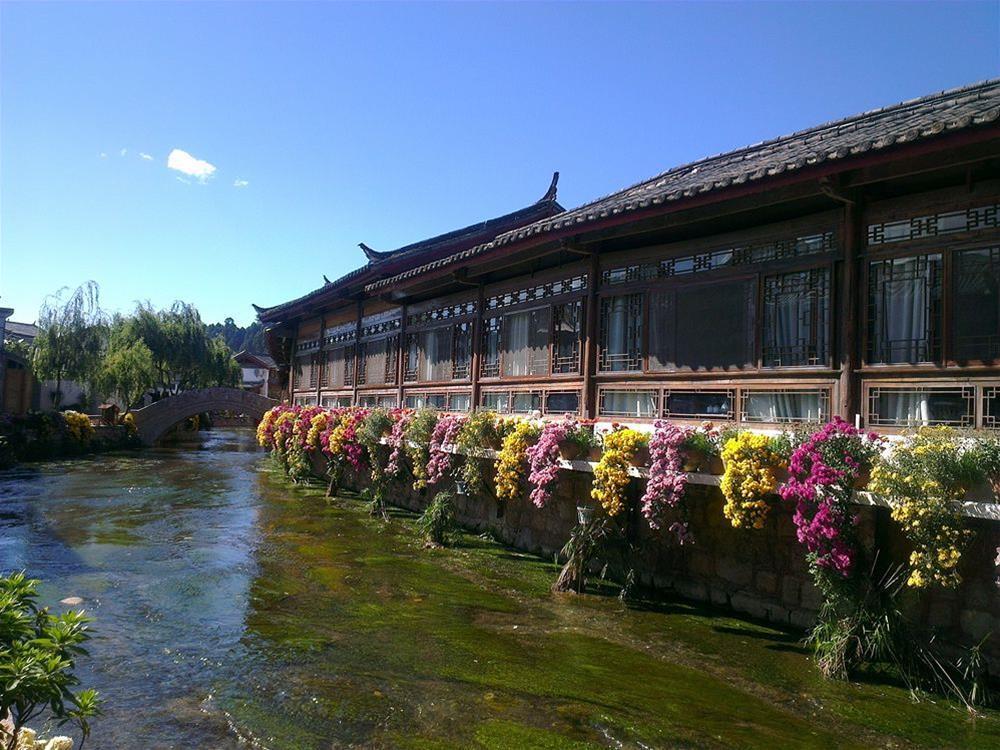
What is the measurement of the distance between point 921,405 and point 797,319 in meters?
1.48

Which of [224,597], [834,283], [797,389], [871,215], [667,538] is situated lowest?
[224,597]

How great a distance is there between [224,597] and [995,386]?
7861 mm

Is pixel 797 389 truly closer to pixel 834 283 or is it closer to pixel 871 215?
pixel 834 283

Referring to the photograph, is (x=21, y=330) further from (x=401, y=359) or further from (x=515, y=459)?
(x=515, y=459)

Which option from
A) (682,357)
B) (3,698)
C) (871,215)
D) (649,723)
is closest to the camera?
(3,698)

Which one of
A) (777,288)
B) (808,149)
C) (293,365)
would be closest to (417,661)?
(777,288)

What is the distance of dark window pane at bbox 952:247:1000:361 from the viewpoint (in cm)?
580

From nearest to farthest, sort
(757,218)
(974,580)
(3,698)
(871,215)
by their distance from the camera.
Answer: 1. (3,698)
2. (974,580)
3. (871,215)
4. (757,218)

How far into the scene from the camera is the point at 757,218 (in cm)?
761

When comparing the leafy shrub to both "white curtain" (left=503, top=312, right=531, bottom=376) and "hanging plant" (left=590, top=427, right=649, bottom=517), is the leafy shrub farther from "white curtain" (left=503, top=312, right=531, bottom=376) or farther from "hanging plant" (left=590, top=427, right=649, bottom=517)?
"hanging plant" (left=590, top=427, right=649, bottom=517)

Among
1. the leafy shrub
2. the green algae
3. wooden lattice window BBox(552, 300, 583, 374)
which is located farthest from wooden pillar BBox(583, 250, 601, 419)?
the leafy shrub

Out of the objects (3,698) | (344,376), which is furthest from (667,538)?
(344,376)

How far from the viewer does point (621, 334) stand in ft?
29.6

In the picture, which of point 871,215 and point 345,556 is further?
point 345,556
